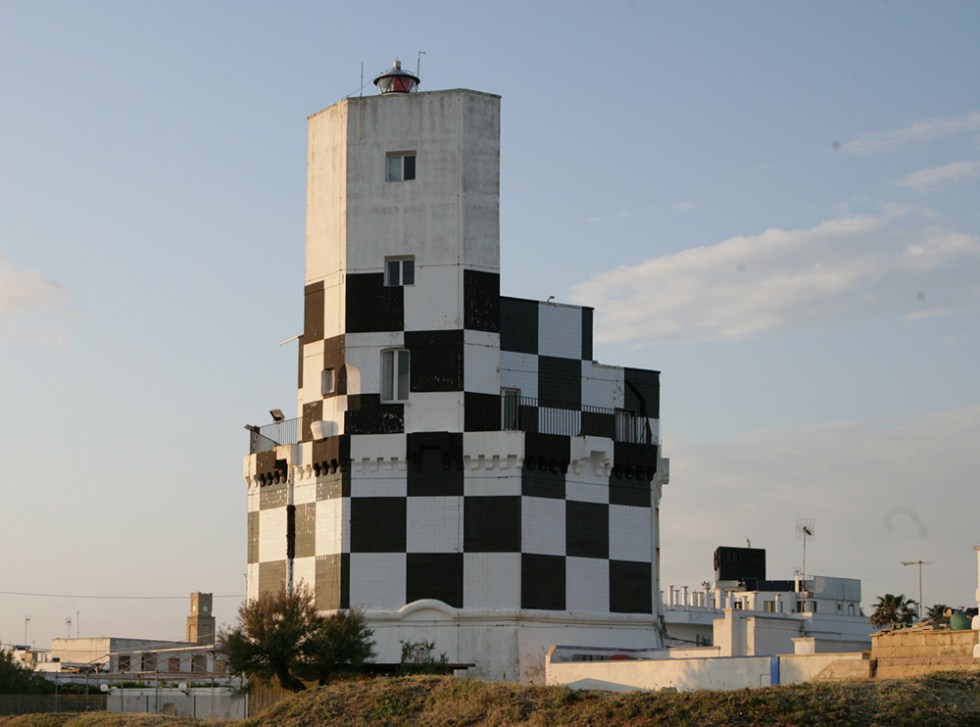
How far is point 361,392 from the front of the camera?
5116 cm

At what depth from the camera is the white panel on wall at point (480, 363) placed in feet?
166

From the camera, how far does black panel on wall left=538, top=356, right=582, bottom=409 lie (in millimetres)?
53594

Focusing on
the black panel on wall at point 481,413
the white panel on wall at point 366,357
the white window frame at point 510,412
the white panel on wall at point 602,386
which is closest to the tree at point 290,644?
the black panel on wall at point 481,413

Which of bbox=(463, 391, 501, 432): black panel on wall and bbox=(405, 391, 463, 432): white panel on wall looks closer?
bbox=(405, 391, 463, 432): white panel on wall

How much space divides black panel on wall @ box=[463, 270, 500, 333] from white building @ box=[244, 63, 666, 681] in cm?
5

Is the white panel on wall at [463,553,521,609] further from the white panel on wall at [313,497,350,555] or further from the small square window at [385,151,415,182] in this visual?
the small square window at [385,151,415,182]

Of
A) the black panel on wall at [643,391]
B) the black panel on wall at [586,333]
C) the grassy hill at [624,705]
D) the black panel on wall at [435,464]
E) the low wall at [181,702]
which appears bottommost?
the low wall at [181,702]

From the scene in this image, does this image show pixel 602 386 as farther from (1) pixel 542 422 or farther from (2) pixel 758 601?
(2) pixel 758 601

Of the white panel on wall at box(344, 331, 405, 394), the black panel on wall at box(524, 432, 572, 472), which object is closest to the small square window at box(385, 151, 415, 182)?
the white panel on wall at box(344, 331, 405, 394)

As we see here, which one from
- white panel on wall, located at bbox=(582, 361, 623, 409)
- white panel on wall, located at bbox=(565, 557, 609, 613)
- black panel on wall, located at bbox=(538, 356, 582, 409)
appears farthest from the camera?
white panel on wall, located at bbox=(582, 361, 623, 409)

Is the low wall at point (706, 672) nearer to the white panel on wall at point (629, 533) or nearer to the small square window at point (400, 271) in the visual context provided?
the white panel on wall at point (629, 533)

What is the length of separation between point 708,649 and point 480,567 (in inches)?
292

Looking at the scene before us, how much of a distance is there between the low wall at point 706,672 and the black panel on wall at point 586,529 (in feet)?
15.6

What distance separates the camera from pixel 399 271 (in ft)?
169
